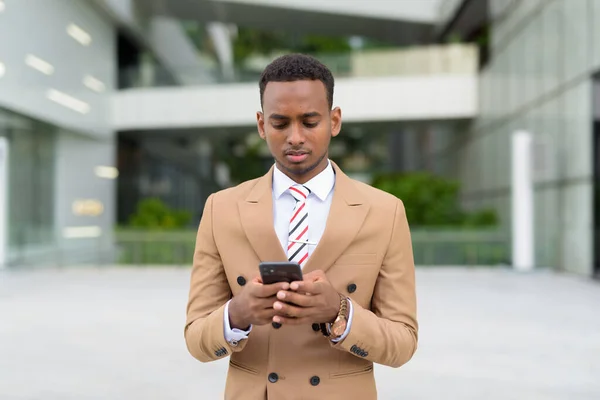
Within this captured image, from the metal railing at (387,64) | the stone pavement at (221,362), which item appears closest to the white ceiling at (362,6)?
the metal railing at (387,64)

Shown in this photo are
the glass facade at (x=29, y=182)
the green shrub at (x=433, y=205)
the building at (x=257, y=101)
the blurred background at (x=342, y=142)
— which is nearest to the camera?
the blurred background at (x=342, y=142)

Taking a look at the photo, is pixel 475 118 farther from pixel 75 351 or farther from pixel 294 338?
pixel 294 338

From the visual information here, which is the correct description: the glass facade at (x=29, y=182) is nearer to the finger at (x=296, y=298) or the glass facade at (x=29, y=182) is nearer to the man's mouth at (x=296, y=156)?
the man's mouth at (x=296, y=156)

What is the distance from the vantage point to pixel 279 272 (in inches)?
58.1

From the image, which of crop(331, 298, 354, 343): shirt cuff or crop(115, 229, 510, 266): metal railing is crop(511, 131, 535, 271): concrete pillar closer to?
crop(115, 229, 510, 266): metal railing

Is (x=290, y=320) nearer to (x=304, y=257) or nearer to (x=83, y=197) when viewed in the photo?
(x=304, y=257)

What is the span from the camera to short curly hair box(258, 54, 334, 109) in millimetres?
1713

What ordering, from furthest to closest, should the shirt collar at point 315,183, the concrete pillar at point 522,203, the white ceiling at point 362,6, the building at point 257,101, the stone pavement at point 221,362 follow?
1. the white ceiling at point 362,6
2. the building at point 257,101
3. the concrete pillar at point 522,203
4. the stone pavement at point 221,362
5. the shirt collar at point 315,183

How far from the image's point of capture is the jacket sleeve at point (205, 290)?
1767 millimetres

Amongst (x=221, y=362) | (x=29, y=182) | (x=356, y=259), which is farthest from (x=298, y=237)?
(x=29, y=182)

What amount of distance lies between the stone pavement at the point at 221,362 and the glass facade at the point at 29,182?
4.80 meters

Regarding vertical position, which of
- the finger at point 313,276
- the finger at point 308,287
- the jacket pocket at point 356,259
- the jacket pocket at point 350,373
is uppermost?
the jacket pocket at point 356,259

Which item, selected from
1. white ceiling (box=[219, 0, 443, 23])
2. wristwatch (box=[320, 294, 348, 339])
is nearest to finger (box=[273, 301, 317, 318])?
wristwatch (box=[320, 294, 348, 339])

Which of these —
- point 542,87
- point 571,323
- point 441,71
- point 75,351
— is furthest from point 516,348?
point 441,71
